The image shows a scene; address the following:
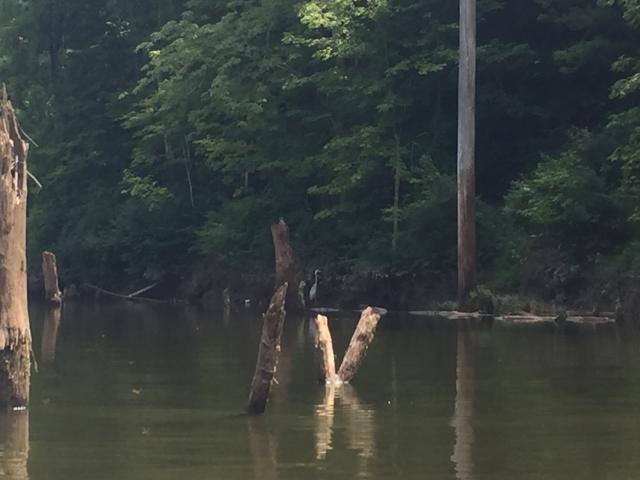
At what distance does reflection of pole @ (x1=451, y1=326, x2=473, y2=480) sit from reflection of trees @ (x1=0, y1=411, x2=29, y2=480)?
3.96m

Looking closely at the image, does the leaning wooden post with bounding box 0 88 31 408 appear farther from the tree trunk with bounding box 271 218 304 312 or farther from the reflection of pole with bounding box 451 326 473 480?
the tree trunk with bounding box 271 218 304 312

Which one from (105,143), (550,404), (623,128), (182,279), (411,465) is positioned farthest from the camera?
(105,143)

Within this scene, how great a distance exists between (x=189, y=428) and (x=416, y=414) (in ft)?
9.06

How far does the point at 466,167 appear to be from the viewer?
37.9 m

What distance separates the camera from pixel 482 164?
4325 cm

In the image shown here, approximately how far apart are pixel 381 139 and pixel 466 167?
5.90m

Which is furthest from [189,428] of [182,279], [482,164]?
[182,279]

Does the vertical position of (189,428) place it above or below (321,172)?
below

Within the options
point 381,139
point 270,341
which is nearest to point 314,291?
point 381,139

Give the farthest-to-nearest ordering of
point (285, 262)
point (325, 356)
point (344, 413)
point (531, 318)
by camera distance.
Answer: point (285, 262), point (531, 318), point (325, 356), point (344, 413)

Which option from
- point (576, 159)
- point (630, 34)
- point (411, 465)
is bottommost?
point (411, 465)

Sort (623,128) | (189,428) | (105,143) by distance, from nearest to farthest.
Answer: (189,428) < (623,128) < (105,143)

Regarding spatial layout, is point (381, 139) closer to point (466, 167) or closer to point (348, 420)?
point (466, 167)

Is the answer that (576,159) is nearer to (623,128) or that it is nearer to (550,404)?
(623,128)
